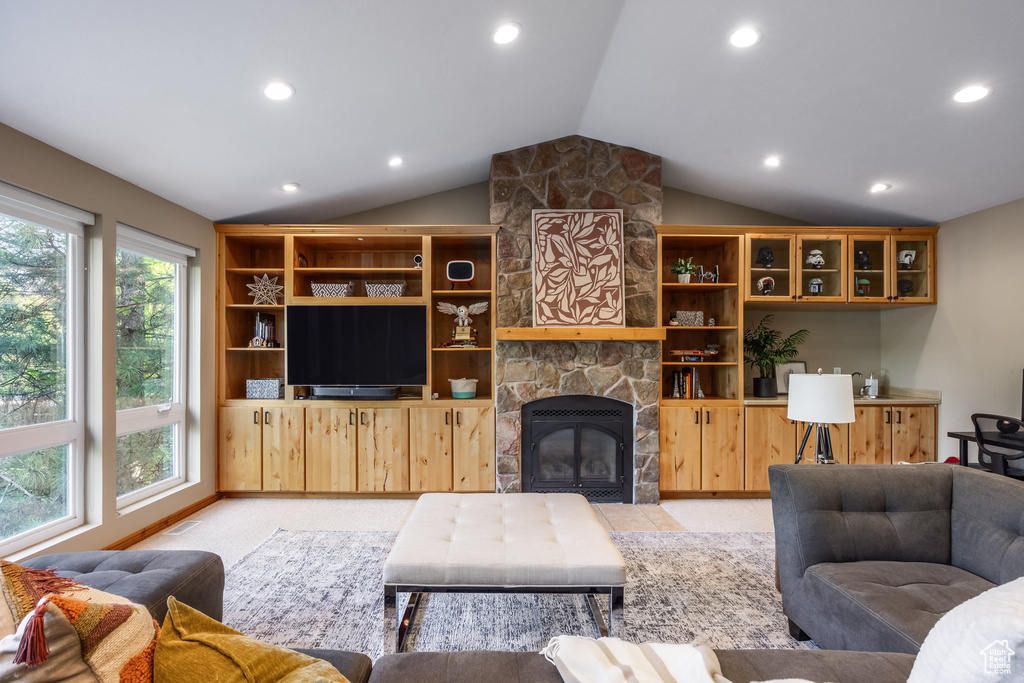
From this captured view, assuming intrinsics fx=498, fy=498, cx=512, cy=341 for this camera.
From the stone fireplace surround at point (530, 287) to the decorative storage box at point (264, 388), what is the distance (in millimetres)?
1913

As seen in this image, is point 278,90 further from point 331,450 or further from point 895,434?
point 895,434

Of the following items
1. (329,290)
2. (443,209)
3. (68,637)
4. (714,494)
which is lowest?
(714,494)

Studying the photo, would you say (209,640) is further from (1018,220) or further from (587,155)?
(1018,220)

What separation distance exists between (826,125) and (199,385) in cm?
494

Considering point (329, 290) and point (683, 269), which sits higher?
point (683, 269)

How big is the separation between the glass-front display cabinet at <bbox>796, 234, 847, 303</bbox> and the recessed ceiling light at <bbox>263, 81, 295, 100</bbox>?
13.3 ft

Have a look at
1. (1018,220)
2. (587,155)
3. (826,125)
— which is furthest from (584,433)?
(1018,220)

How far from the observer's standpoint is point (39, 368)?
2.73 metres

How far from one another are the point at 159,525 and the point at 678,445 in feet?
13.2

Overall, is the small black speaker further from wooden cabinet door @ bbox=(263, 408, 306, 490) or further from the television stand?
wooden cabinet door @ bbox=(263, 408, 306, 490)

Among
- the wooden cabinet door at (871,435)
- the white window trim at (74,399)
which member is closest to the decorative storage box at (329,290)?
the white window trim at (74,399)

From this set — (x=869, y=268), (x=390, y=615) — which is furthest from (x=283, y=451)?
(x=869, y=268)

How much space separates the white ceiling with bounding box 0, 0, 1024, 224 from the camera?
7.21 feet

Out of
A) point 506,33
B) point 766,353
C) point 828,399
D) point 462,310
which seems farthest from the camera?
point 766,353
